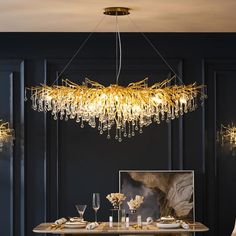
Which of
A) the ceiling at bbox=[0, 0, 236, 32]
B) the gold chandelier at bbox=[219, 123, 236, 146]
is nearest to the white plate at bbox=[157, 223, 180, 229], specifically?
the gold chandelier at bbox=[219, 123, 236, 146]

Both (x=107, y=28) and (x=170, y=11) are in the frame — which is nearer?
(x=170, y=11)

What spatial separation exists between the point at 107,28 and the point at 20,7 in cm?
137

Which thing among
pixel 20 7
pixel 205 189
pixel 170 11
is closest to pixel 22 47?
pixel 20 7

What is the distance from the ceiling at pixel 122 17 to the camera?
649 centimetres

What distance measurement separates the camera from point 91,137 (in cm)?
813

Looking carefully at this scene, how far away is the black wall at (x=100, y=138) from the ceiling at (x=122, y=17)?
321 mm

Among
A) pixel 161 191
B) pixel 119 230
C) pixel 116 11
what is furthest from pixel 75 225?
pixel 116 11

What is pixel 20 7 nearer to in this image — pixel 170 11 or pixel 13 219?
pixel 170 11

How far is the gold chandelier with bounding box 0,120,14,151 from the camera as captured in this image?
8062 mm

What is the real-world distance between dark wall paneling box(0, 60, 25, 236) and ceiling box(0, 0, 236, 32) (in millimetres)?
744

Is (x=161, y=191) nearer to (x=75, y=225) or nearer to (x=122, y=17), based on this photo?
(x=75, y=225)

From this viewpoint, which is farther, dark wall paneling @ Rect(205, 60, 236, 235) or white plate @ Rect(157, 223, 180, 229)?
dark wall paneling @ Rect(205, 60, 236, 235)

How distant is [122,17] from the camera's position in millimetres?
7152

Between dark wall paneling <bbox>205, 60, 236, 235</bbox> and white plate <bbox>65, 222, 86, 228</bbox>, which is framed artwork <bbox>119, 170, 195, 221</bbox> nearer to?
dark wall paneling <bbox>205, 60, 236, 235</bbox>
